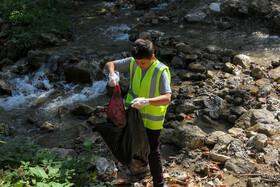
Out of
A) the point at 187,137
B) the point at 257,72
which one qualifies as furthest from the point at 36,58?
the point at 257,72

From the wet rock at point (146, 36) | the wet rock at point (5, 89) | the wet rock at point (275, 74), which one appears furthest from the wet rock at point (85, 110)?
the wet rock at point (275, 74)

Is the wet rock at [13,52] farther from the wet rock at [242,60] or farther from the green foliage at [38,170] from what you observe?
the wet rock at [242,60]

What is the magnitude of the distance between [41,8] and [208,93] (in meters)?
7.23

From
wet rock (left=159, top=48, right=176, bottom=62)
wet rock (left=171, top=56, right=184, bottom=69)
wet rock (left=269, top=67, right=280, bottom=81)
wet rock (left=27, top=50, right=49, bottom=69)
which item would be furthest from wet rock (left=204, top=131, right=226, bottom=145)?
wet rock (left=27, top=50, right=49, bottom=69)

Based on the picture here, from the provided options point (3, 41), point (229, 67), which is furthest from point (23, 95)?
point (229, 67)

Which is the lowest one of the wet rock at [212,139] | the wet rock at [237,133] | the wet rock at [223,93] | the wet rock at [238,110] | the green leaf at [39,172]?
the wet rock at [238,110]

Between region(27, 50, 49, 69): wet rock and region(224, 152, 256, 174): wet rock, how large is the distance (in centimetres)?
601

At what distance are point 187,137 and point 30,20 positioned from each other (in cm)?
733

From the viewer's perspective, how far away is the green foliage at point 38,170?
2.62m

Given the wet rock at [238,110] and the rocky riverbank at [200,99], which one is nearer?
the rocky riverbank at [200,99]

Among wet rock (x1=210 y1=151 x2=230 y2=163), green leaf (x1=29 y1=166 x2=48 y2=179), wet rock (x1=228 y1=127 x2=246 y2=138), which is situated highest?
green leaf (x1=29 y1=166 x2=48 y2=179)

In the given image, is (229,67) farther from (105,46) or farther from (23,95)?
(23,95)

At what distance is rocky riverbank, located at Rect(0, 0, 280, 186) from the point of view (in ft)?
11.2

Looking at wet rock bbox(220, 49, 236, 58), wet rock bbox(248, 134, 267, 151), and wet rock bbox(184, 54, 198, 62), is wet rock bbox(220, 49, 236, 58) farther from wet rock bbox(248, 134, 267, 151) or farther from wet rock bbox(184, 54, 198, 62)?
wet rock bbox(248, 134, 267, 151)
